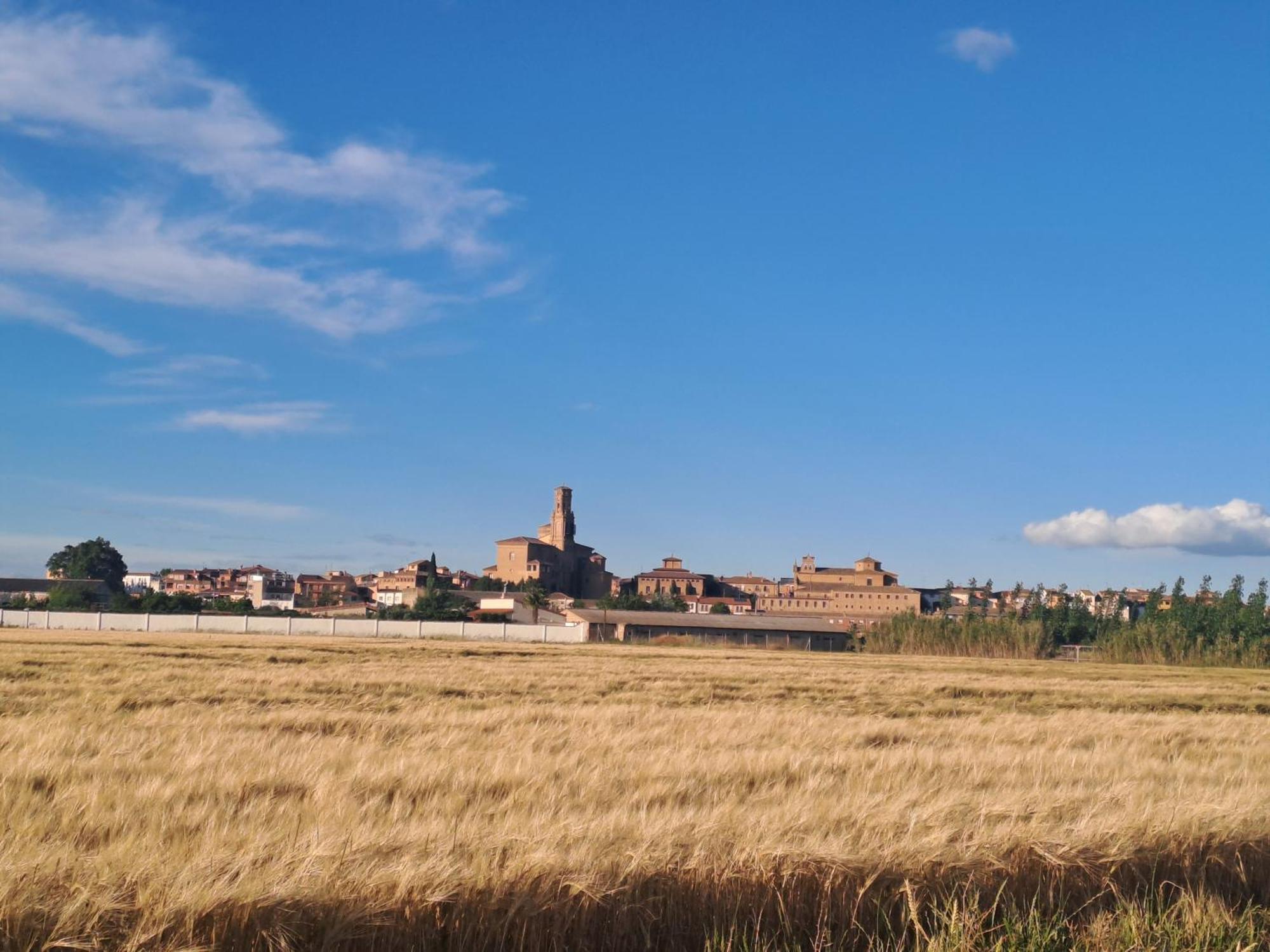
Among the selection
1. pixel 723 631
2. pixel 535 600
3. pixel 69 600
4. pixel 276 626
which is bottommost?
pixel 69 600

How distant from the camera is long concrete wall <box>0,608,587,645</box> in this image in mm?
81625

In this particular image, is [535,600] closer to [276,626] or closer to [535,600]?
[535,600]

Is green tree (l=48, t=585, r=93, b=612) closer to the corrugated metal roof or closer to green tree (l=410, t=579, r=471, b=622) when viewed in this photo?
green tree (l=410, t=579, r=471, b=622)

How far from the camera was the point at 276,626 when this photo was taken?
85625 mm

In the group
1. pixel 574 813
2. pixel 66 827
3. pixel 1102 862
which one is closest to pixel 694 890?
pixel 574 813

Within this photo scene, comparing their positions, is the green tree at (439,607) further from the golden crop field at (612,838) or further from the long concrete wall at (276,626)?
the golden crop field at (612,838)

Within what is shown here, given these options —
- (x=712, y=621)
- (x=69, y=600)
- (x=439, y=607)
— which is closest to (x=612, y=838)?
(x=712, y=621)

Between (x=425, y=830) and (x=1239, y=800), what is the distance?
663 cm

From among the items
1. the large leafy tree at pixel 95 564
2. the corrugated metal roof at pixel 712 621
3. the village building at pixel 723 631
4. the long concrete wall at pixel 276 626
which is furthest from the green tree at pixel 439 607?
the large leafy tree at pixel 95 564

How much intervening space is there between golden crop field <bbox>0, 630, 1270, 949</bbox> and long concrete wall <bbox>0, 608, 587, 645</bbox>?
231 ft

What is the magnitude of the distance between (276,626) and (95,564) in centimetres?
11366

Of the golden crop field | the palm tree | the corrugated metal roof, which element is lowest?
the corrugated metal roof

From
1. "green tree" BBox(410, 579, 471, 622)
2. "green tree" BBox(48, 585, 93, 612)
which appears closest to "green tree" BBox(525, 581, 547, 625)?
"green tree" BBox(410, 579, 471, 622)

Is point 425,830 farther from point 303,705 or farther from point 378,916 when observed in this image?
point 303,705
